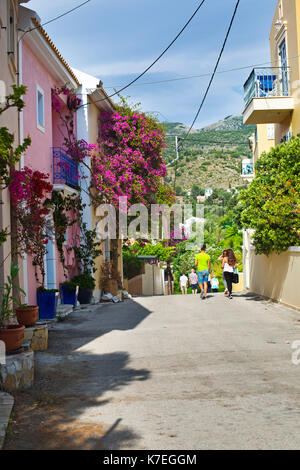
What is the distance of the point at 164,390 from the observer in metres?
6.23

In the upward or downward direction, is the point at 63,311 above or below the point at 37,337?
below

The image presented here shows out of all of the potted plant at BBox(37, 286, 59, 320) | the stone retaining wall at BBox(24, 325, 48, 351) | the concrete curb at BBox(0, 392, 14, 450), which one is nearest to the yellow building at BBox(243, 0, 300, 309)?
the potted plant at BBox(37, 286, 59, 320)

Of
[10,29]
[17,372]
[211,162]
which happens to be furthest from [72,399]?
[211,162]

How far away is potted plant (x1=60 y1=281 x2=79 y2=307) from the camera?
51.4 feet

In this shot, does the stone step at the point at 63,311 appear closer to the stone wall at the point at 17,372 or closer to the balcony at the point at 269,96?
Result: the stone wall at the point at 17,372

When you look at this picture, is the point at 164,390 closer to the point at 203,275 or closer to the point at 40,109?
the point at 40,109

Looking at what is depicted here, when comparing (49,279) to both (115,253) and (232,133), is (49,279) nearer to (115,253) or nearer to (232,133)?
(115,253)

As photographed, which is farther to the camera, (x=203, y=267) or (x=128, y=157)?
(x=128, y=157)

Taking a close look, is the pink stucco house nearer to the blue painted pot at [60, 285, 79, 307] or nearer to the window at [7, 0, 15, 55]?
the blue painted pot at [60, 285, 79, 307]

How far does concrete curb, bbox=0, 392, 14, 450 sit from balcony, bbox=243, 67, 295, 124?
14335 mm

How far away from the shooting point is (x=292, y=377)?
661 centimetres

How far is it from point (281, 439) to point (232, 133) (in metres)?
95.5

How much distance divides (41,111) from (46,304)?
538 centimetres

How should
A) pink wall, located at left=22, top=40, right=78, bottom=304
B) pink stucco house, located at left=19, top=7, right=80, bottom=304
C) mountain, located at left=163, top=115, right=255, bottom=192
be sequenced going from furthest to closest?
1. mountain, located at left=163, top=115, right=255, bottom=192
2. pink wall, located at left=22, top=40, right=78, bottom=304
3. pink stucco house, located at left=19, top=7, right=80, bottom=304
